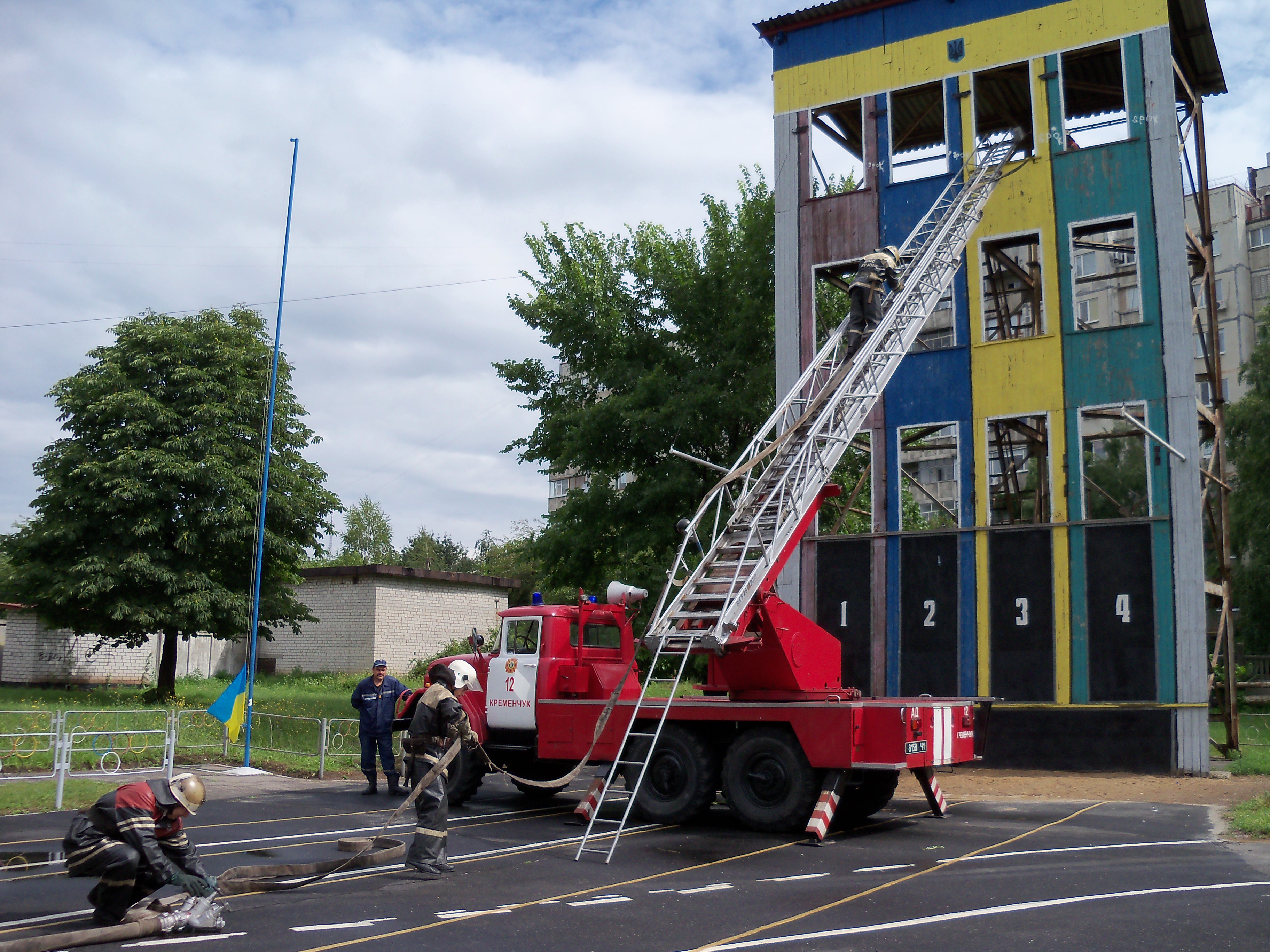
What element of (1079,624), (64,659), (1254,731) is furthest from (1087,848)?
(64,659)

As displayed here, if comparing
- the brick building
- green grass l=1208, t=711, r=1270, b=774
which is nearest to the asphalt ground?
green grass l=1208, t=711, r=1270, b=774

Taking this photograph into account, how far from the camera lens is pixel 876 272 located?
17.0 metres

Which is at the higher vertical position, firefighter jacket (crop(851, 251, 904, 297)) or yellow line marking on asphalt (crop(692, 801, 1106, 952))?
firefighter jacket (crop(851, 251, 904, 297))

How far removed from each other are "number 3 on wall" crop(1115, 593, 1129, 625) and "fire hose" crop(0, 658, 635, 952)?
1026cm

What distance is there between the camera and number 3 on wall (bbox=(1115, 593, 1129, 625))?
18312mm

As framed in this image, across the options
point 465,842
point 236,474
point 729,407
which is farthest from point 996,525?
point 236,474

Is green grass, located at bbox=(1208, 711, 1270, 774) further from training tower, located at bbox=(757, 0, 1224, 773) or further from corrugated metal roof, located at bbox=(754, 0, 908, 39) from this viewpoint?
corrugated metal roof, located at bbox=(754, 0, 908, 39)

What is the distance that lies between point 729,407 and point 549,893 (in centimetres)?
1930

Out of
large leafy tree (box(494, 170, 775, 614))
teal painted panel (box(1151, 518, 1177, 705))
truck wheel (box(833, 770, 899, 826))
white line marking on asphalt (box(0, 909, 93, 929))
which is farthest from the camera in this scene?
large leafy tree (box(494, 170, 775, 614))

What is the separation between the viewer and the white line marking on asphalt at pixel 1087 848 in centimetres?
1016

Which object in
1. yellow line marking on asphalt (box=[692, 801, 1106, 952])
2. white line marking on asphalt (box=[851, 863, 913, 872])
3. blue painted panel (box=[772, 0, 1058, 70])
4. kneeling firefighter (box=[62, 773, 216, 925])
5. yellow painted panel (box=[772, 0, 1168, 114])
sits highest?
blue painted panel (box=[772, 0, 1058, 70])

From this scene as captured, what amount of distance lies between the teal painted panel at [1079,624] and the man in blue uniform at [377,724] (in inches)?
439

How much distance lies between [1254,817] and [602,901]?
26.0 feet

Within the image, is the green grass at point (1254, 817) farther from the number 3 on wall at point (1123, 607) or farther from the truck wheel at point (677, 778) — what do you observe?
the truck wheel at point (677, 778)
